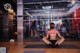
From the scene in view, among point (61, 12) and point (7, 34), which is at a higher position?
point (61, 12)

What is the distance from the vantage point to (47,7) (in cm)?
1455

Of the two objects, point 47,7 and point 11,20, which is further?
point 47,7

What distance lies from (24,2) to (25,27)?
1.85 meters

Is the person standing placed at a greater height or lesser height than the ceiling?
lesser

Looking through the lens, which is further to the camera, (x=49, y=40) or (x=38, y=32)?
(x=38, y=32)

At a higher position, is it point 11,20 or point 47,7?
point 47,7

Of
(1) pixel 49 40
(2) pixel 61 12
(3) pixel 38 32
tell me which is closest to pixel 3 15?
(3) pixel 38 32

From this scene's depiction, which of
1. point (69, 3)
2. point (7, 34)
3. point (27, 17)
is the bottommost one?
point (7, 34)

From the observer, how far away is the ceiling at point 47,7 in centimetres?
1432

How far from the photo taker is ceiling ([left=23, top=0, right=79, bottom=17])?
14.3 m

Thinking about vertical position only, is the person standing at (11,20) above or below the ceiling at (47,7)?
below

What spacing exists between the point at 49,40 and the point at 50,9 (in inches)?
205

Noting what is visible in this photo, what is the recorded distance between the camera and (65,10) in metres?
14.6

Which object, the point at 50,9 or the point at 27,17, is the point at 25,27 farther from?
the point at 50,9
